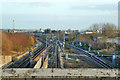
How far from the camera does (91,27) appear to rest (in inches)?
1115

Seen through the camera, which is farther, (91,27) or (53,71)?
(91,27)

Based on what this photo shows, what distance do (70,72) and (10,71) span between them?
1.23 feet

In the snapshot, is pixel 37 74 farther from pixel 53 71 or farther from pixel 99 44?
pixel 99 44

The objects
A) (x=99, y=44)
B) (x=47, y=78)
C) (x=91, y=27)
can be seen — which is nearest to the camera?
(x=47, y=78)

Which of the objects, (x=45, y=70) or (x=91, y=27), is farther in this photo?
(x=91, y=27)

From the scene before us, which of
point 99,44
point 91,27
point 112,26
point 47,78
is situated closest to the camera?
point 47,78

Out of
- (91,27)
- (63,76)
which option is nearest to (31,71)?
(63,76)

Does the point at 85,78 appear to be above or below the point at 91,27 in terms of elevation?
below

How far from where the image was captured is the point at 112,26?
824 inches

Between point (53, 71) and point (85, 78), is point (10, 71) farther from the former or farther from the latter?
point (85, 78)

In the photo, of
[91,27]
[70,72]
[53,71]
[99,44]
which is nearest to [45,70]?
[53,71]

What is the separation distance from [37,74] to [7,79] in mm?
180

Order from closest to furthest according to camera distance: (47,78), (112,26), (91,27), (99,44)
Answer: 1. (47,78)
2. (99,44)
3. (112,26)
4. (91,27)

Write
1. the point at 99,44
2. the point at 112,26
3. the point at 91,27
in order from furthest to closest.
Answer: the point at 91,27 < the point at 112,26 < the point at 99,44
